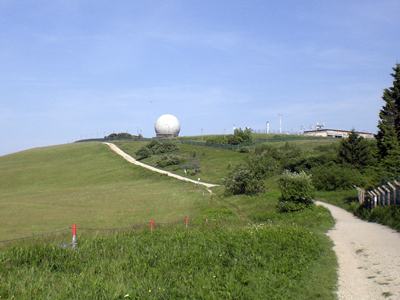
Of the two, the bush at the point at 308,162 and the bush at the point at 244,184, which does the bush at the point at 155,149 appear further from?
the bush at the point at 244,184

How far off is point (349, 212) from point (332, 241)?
14.5 metres

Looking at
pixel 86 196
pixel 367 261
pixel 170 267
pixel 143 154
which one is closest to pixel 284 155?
→ pixel 86 196

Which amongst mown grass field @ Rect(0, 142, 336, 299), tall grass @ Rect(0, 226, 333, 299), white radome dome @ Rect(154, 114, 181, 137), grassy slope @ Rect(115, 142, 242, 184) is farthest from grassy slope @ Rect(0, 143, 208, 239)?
white radome dome @ Rect(154, 114, 181, 137)

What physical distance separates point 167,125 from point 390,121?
93.8 meters

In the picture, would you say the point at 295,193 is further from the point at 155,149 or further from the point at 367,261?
the point at 155,149

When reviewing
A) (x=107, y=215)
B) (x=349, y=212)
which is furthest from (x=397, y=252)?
(x=107, y=215)

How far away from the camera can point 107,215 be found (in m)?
36.9

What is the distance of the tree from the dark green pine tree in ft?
7.64

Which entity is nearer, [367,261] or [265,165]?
[367,261]

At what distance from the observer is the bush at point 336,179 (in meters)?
45.1

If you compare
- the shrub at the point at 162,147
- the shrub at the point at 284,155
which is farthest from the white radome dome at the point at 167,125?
the shrub at the point at 284,155

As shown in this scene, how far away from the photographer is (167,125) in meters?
141

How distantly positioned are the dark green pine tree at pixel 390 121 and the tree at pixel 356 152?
2.33 metres

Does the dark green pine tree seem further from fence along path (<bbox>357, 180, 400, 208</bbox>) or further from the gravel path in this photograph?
the gravel path
